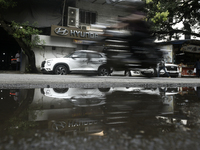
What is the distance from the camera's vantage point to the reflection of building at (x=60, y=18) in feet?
56.2

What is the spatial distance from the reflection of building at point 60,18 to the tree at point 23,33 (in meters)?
1.12

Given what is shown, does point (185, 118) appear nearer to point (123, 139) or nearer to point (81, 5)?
point (123, 139)

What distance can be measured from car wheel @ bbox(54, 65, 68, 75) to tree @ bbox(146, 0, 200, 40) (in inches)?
267

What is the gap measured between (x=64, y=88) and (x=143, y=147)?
443cm

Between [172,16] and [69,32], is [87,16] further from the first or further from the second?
[172,16]

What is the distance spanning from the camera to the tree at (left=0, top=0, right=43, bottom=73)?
50.1 feet

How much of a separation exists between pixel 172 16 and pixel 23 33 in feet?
39.4

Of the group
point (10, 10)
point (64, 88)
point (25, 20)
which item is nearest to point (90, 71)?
point (64, 88)

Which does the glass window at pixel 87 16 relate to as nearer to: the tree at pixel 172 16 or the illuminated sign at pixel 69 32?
the illuminated sign at pixel 69 32

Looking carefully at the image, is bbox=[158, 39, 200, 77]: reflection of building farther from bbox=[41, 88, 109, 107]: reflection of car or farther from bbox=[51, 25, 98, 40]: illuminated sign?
bbox=[41, 88, 109, 107]: reflection of car

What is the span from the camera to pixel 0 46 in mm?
24891

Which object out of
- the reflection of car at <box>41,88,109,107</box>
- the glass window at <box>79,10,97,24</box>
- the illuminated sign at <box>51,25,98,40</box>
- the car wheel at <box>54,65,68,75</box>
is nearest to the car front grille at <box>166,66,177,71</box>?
the illuminated sign at <box>51,25,98,40</box>

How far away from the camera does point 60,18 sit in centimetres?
1828

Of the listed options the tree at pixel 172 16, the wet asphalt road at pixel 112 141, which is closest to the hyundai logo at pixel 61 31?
the tree at pixel 172 16
